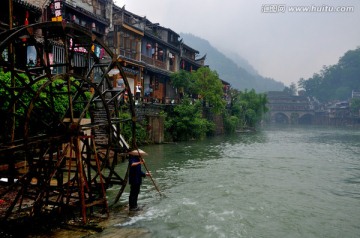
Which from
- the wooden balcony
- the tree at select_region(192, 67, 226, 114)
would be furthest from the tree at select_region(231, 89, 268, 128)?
the wooden balcony

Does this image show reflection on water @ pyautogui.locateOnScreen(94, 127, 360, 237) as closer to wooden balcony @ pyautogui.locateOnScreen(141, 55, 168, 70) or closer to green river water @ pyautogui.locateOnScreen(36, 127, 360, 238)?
green river water @ pyautogui.locateOnScreen(36, 127, 360, 238)

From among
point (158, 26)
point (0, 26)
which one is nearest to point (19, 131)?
point (0, 26)

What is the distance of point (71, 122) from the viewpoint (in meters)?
8.18

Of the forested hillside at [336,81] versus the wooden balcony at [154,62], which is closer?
the wooden balcony at [154,62]

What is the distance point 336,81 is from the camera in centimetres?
11938

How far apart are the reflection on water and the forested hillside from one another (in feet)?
333

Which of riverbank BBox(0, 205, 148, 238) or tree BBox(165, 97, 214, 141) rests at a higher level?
tree BBox(165, 97, 214, 141)

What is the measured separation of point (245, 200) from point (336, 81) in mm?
121836

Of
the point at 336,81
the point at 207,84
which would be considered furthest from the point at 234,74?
the point at 207,84

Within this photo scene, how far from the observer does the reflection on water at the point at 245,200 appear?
899cm

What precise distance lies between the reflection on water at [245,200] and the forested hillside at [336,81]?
101 metres

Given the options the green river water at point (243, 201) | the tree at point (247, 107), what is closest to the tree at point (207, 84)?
the green river water at point (243, 201)

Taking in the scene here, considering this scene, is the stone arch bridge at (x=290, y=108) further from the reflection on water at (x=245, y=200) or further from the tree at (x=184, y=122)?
the reflection on water at (x=245, y=200)

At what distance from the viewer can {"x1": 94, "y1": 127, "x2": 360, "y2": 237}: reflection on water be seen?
8992mm
